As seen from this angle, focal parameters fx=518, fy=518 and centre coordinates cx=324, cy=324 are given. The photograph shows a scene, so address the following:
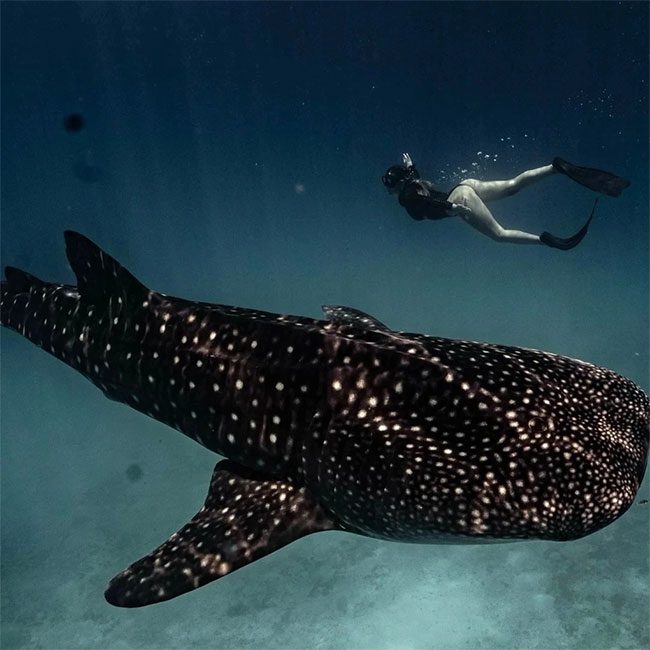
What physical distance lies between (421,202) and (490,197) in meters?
5.90

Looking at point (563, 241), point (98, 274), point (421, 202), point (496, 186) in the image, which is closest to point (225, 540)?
point (98, 274)

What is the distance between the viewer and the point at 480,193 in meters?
20.0

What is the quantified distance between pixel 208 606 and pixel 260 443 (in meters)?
19.9

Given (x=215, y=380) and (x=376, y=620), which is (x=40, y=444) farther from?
(x=215, y=380)

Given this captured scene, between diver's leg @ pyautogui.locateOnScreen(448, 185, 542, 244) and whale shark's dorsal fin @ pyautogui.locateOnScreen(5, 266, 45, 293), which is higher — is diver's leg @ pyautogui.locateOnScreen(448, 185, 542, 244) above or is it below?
below

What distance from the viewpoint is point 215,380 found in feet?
17.0

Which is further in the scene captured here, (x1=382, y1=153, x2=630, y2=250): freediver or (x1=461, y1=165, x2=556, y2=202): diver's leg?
(x1=461, y1=165, x2=556, y2=202): diver's leg

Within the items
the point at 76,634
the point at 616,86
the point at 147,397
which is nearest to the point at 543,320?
the point at 616,86

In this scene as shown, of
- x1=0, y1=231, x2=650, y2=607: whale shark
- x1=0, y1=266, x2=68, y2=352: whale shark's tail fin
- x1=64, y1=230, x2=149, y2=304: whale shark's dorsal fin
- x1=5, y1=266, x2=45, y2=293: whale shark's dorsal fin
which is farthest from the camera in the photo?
x1=5, y1=266, x2=45, y2=293: whale shark's dorsal fin

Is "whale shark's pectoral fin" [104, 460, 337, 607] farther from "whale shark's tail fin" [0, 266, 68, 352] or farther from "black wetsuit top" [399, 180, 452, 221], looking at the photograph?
"black wetsuit top" [399, 180, 452, 221]

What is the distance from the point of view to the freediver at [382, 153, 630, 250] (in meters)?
14.0

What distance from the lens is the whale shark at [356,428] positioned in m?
3.83

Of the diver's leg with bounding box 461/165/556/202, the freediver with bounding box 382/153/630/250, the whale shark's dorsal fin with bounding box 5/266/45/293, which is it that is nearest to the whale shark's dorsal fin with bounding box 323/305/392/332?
the whale shark's dorsal fin with bounding box 5/266/45/293

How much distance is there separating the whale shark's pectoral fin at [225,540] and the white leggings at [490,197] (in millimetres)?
14110
